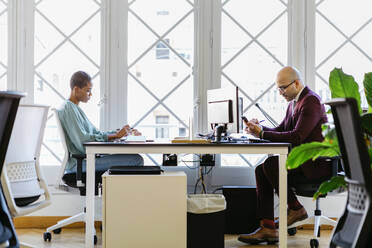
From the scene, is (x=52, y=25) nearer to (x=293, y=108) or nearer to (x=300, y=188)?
(x=293, y=108)

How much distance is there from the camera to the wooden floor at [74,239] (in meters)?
3.55

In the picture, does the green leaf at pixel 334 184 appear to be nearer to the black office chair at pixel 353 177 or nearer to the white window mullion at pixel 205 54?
the black office chair at pixel 353 177

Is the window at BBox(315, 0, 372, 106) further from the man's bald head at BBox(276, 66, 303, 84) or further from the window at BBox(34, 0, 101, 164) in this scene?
the window at BBox(34, 0, 101, 164)

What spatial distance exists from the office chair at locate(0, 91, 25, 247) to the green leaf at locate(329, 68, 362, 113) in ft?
4.37

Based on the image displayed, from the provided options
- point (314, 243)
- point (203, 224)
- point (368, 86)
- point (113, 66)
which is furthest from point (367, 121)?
point (113, 66)

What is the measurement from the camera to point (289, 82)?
3.69 metres

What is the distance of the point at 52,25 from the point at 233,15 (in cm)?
170

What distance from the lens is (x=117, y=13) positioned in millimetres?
4305

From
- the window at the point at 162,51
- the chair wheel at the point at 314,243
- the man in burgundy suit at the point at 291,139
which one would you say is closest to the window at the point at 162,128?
the window at the point at 162,51

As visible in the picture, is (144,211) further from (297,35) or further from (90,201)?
(297,35)

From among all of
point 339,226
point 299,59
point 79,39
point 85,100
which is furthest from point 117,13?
point 339,226

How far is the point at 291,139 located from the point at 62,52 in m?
2.27

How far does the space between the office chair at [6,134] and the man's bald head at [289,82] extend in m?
2.40

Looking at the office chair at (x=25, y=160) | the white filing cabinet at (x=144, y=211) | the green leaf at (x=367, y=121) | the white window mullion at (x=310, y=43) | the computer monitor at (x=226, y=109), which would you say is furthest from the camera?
the white window mullion at (x=310, y=43)
